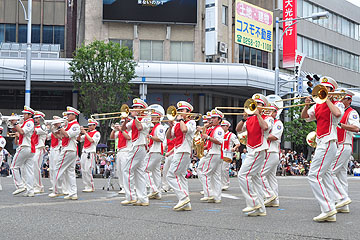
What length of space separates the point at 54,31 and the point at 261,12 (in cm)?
1686

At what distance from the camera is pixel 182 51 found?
42.6m

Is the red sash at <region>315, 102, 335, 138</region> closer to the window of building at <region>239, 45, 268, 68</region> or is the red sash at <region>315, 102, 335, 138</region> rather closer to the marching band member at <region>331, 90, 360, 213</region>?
the marching band member at <region>331, 90, 360, 213</region>

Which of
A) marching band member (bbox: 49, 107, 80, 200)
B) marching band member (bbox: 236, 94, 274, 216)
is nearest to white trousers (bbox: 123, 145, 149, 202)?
marching band member (bbox: 49, 107, 80, 200)

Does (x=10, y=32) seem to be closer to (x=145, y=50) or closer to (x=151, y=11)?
(x=145, y=50)

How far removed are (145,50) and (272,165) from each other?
31.5 m

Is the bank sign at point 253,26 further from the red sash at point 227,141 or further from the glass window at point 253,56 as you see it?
the red sash at point 227,141

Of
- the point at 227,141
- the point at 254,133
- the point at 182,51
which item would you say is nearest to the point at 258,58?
the point at 182,51

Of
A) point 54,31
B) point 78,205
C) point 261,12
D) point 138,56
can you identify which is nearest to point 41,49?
point 54,31

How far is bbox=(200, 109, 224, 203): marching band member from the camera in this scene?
13.1 meters

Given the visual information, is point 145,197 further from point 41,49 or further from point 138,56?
point 41,49

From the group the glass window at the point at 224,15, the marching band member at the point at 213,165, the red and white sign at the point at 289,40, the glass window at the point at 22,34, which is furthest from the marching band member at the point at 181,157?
the red and white sign at the point at 289,40

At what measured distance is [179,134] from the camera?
1170 cm

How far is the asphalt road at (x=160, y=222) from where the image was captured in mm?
8000

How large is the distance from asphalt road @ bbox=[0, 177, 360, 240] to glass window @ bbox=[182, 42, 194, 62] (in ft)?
99.6
